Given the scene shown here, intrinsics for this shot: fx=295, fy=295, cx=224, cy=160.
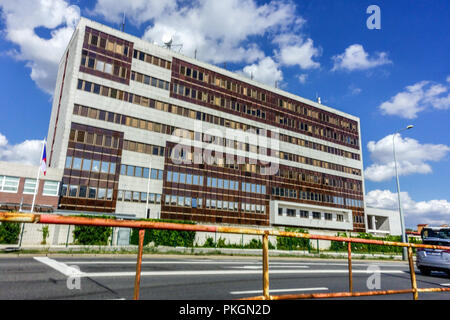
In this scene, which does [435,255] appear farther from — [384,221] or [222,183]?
[384,221]

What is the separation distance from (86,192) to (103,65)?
17107 mm

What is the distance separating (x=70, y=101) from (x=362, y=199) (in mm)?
59098

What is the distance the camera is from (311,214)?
184 feet

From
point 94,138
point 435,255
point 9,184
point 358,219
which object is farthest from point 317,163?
point 9,184

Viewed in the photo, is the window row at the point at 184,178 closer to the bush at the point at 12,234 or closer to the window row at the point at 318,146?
the window row at the point at 318,146

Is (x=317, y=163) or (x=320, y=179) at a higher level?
(x=317, y=163)

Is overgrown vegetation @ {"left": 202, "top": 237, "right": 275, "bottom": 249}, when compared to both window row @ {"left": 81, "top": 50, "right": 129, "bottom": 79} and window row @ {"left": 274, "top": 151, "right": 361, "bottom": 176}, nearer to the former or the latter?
window row @ {"left": 81, "top": 50, "right": 129, "bottom": 79}

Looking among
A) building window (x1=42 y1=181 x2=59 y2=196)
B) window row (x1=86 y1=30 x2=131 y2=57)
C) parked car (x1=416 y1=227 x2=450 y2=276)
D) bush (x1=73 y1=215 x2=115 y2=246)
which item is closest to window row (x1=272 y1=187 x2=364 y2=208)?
window row (x1=86 y1=30 x2=131 y2=57)

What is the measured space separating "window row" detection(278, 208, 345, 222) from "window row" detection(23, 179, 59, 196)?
34.2 metres

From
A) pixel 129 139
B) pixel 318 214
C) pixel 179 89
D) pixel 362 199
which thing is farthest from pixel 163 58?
pixel 362 199

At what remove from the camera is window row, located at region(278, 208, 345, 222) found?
52.5 meters

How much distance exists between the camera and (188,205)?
42.7 metres
